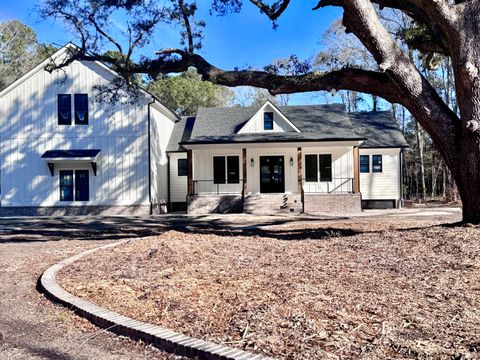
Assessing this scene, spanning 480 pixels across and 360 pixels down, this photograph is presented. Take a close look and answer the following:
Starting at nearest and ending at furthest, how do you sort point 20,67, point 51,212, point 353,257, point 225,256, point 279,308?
1. point 279,308
2. point 353,257
3. point 225,256
4. point 51,212
5. point 20,67

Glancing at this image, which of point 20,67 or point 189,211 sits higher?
point 20,67

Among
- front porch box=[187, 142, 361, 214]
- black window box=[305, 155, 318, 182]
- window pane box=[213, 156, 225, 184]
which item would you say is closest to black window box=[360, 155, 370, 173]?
front porch box=[187, 142, 361, 214]

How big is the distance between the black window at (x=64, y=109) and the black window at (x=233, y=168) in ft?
27.8

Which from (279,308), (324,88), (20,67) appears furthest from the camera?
(20,67)

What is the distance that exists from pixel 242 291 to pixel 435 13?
22.8 feet

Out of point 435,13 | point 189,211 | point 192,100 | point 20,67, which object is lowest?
point 189,211

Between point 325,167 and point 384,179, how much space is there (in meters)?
3.56

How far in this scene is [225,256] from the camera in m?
7.75

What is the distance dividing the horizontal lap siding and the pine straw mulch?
15017 mm

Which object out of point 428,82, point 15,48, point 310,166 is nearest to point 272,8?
point 428,82

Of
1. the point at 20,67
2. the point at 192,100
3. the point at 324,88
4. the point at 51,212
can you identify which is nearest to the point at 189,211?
the point at 51,212

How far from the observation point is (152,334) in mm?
3893

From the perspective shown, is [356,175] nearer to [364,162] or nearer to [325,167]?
[325,167]

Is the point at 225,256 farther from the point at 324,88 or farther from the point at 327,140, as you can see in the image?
the point at 327,140
